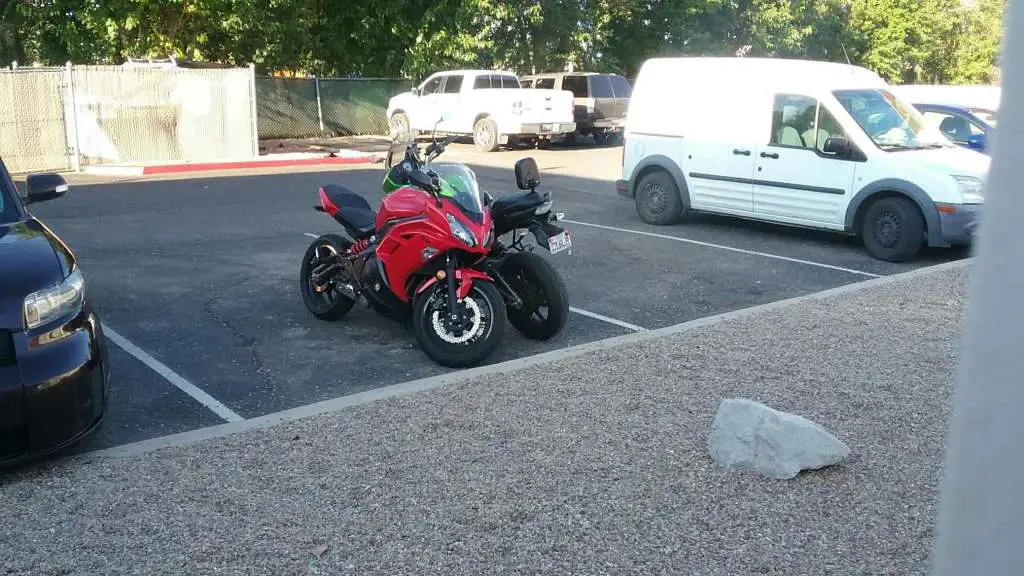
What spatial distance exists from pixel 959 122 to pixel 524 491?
13.4 metres

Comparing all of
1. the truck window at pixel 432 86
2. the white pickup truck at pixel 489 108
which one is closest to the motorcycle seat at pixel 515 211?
the white pickup truck at pixel 489 108

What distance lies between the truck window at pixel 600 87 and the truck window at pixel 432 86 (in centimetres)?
419

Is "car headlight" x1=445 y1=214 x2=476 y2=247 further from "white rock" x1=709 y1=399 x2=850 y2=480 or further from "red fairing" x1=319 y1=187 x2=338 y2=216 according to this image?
"white rock" x1=709 y1=399 x2=850 y2=480

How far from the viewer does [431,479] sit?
4383 millimetres

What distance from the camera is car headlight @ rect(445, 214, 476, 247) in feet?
21.1

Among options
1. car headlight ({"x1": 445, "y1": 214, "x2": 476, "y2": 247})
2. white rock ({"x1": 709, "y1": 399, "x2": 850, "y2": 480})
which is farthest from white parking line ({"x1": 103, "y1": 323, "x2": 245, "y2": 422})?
white rock ({"x1": 709, "y1": 399, "x2": 850, "y2": 480})

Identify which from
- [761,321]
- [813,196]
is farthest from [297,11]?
[761,321]

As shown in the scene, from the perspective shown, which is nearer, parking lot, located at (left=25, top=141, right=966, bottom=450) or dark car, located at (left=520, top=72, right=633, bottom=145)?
parking lot, located at (left=25, top=141, right=966, bottom=450)

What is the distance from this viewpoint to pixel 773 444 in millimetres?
4387

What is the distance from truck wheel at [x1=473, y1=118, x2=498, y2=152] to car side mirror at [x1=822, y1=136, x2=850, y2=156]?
1428 centimetres

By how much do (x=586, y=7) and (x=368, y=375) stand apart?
29186 millimetres

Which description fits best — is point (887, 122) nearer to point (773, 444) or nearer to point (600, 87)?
point (773, 444)

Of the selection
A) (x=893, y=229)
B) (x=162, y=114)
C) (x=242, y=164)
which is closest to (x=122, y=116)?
(x=162, y=114)

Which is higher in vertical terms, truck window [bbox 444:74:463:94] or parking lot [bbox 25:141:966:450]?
truck window [bbox 444:74:463:94]
